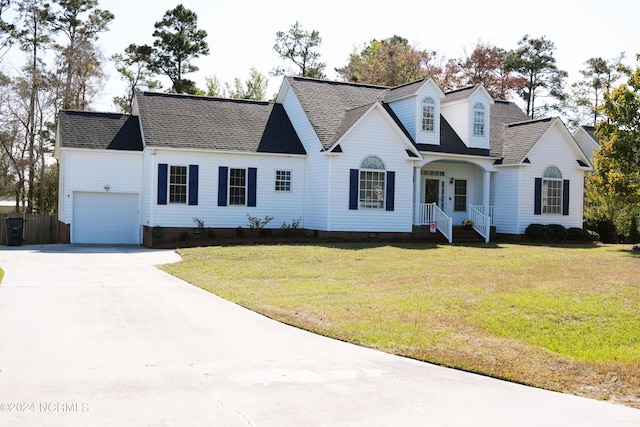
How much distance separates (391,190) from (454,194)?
200 inches

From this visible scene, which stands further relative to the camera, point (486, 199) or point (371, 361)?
point (486, 199)

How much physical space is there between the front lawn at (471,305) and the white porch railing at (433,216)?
730 cm

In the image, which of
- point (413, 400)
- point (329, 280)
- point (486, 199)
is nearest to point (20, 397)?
point (413, 400)

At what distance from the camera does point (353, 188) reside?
25938mm

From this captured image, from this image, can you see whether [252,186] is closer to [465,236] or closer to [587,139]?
[465,236]

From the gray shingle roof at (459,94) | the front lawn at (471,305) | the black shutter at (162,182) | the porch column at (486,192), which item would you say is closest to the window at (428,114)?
the gray shingle roof at (459,94)

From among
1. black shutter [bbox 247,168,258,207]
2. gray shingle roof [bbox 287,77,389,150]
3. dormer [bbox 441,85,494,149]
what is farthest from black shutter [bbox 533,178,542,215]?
black shutter [bbox 247,168,258,207]

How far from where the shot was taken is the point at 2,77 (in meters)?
38.1

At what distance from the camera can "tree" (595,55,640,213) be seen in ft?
72.5

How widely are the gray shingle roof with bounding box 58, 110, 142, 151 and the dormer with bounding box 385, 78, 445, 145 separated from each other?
11.2m

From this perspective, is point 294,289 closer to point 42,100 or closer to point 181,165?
point 181,165

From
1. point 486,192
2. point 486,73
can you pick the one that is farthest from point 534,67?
point 486,192

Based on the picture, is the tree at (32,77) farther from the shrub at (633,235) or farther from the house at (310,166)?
the shrub at (633,235)

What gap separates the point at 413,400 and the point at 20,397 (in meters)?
3.66
